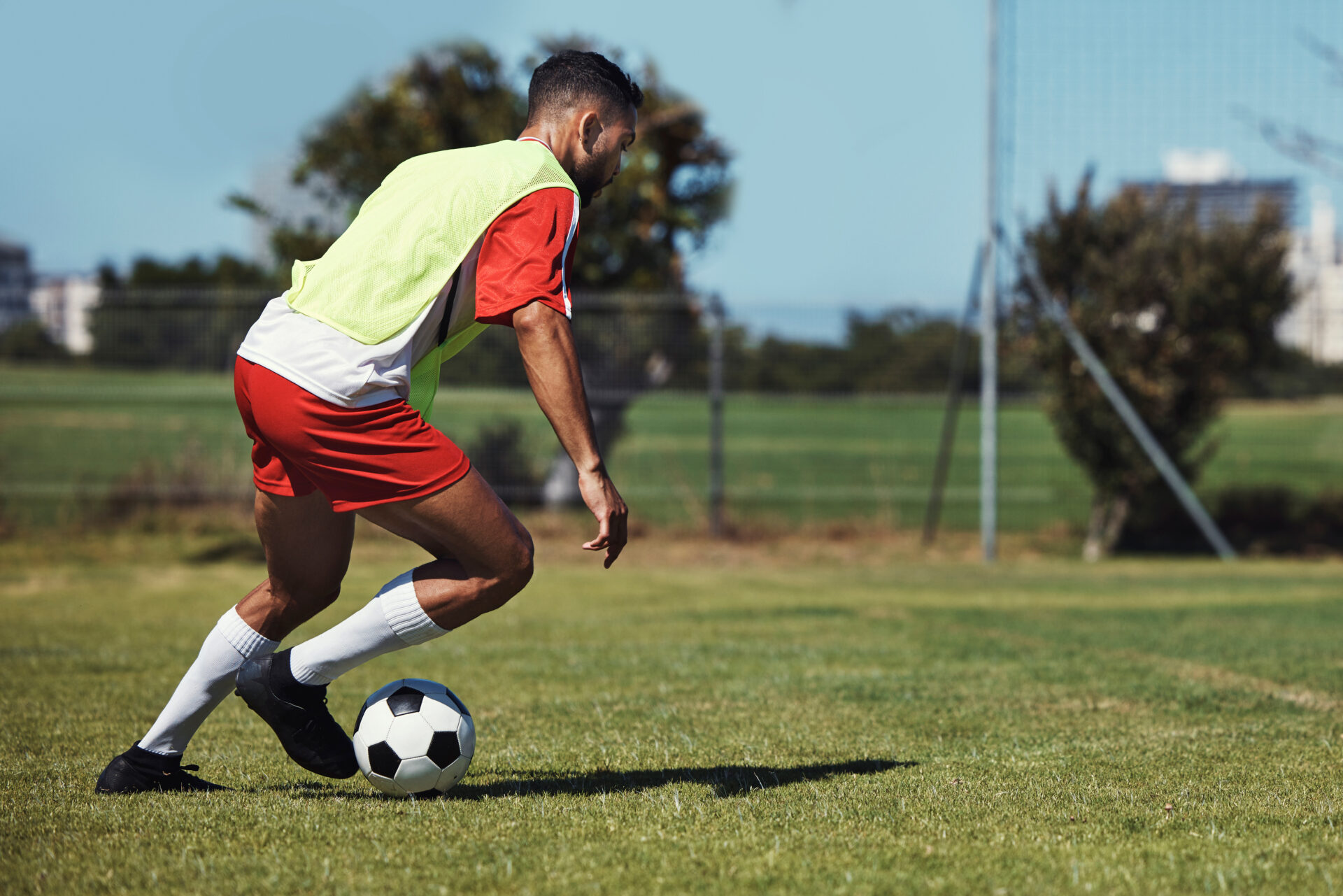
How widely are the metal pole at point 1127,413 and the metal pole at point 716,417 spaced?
3.53m

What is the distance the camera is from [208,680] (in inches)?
148

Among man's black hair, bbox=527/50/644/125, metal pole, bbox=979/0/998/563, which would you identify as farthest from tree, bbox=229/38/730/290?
man's black hair, bbox=527/50/644/125

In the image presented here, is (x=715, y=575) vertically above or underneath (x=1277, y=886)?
underneath

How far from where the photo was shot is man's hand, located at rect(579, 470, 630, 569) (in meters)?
3.26

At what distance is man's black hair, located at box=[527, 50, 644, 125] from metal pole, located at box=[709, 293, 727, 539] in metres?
10.6

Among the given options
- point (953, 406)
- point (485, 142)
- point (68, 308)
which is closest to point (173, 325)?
point (68, 308)

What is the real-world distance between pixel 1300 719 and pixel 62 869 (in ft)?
A: 15.1

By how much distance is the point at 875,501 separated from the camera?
50.1 ft

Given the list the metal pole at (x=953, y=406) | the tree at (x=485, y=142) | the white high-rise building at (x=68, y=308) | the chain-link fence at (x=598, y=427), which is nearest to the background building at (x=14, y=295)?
the white high-rise building at (x=68, y=308)

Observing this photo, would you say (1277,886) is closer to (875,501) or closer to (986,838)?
(986,838)

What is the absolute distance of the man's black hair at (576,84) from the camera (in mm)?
3607

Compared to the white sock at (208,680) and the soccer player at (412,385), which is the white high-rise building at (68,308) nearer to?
the white sock at (208,680)

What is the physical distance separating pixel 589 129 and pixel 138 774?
237 cm

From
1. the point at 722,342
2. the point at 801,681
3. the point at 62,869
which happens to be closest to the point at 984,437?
the point at 722,342
